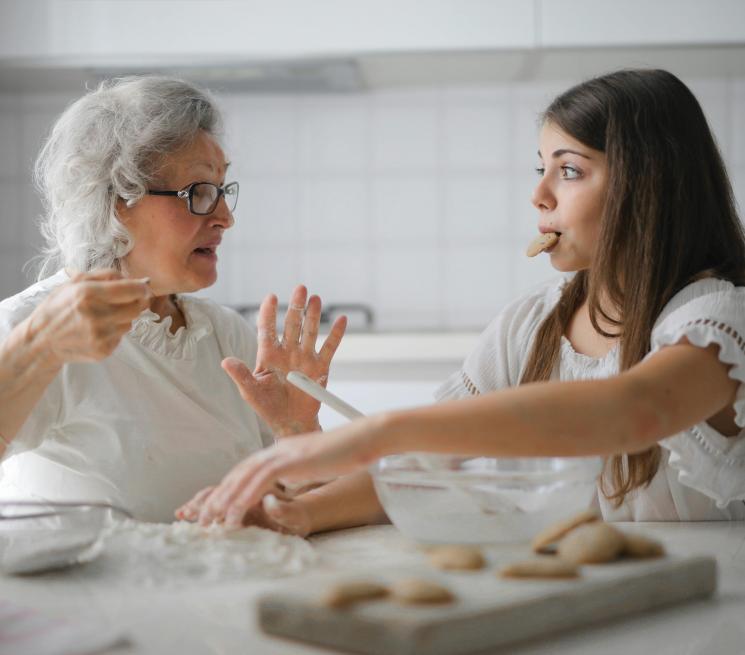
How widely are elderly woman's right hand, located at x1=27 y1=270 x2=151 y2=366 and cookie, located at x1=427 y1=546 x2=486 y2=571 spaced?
44 cm

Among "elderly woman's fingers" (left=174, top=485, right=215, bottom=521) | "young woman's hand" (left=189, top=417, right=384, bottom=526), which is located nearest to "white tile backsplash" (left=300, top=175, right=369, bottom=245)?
"elderly woman's fingers" (left=174, top=485, right=215, bottom=521)

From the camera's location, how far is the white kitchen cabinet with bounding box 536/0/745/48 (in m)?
2.95

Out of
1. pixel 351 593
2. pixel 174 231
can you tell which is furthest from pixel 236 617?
pixel 174 231

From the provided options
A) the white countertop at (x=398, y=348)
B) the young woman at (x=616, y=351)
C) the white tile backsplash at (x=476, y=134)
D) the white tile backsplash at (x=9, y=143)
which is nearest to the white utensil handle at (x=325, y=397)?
the young woman at (x=616, y=351)

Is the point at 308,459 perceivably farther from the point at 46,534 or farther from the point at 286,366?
the point at 286,366

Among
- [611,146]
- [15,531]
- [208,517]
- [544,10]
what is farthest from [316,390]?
[544,10]

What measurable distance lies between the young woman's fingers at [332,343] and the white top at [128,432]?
17 cm

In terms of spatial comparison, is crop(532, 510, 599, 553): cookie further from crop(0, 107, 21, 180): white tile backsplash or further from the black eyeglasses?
crop(0, 107, 21, 180): white tile backsplash

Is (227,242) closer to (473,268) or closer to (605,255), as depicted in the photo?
(473,268)

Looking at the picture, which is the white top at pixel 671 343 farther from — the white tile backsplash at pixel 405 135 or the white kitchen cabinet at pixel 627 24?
the white tile backsplash at pixel 405 135

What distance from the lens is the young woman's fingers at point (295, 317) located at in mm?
1391

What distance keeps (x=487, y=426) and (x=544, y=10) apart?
2.44 metres

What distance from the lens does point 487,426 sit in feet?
2.68

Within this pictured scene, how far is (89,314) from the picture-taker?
960mm
